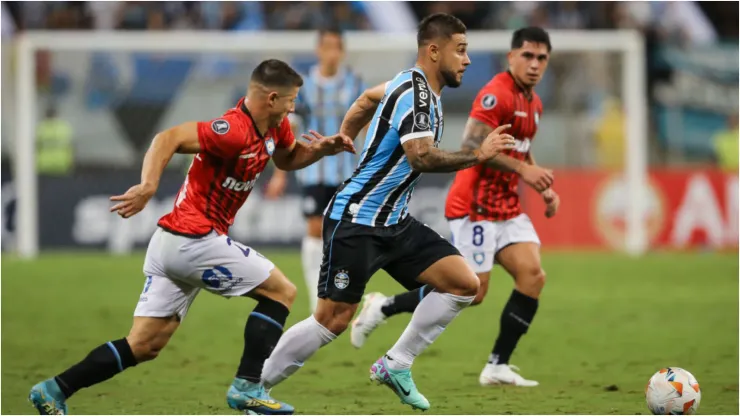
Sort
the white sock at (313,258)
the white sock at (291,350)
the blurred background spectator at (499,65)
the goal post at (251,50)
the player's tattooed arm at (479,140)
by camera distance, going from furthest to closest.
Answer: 1. the blurred background spectator at (499,65)
2. the goal post at (251,50)
3. the white sock at (313,258)
4. the player's tattooed arm at (479,140)
5. the white sock at (291,350)

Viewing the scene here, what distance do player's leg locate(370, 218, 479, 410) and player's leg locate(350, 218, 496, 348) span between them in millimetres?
1108

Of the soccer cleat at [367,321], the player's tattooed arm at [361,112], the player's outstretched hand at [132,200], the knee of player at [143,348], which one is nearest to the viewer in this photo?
the player's outstretched hand at [132,200]

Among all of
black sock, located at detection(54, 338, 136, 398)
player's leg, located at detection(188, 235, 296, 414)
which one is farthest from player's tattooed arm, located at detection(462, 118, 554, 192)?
black sock, located at detection(54, 338, 136, 398)

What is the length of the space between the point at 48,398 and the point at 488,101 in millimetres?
3598

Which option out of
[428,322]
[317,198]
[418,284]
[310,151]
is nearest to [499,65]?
[317,198]

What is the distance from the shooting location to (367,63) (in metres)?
19.5

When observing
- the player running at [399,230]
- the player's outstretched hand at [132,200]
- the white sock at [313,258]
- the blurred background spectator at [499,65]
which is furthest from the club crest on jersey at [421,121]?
the blurred background spectator at [499,65]

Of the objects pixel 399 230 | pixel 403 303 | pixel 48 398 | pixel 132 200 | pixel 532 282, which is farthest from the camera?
pixel 403 303

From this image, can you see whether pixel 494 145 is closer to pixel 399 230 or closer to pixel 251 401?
pixel 399 230

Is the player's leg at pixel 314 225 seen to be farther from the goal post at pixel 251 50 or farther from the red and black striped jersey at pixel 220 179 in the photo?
the goal post at pixel 251 50

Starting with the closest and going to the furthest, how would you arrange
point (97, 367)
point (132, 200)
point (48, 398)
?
1. point (132, 200)
2. point (48, 398)
3. point (97, 367)

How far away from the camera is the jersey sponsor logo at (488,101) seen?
8320 millimetres

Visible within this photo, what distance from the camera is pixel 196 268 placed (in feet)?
21.9

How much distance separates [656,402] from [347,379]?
2.40 metres
